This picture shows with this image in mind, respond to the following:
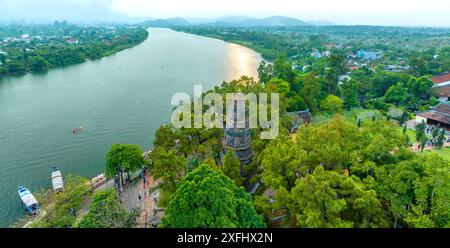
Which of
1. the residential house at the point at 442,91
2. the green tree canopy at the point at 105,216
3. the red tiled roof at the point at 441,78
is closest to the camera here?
the green tree canopy at the point at 105,216

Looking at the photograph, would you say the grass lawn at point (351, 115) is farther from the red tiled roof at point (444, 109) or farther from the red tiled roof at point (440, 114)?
the red tiled roof at point (444, 109)

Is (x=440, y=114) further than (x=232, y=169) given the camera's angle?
Yes

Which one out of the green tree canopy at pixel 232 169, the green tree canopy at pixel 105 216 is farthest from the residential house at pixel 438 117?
the green tree canopy at pixel 105 216

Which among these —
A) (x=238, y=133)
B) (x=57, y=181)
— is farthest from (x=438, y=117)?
(x=57, y=181)

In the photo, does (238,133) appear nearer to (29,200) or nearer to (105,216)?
(105,216)

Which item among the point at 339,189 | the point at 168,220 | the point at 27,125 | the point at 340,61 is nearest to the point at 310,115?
the point at 340,61

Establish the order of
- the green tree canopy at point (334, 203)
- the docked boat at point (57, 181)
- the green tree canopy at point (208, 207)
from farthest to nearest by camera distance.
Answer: the docked boat at point (57, 181), the green tree canopy at point (208, 207), the green tree canopy at point (334, 203)
